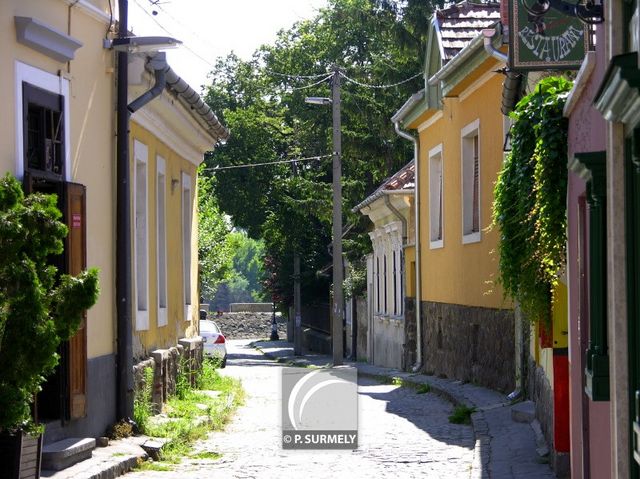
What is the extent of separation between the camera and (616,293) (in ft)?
20.5

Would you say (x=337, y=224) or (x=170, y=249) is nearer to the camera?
(x=170, y=249)

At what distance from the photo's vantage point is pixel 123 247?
13.0 meters

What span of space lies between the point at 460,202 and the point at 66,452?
11.1 m

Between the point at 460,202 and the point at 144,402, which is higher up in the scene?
the point at 460,202

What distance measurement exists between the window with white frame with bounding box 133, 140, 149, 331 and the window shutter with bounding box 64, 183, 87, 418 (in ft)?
12.1

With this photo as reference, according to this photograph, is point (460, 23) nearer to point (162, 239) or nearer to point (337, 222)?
point (162, 239)

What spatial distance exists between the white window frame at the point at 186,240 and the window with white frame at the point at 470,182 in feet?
14.3

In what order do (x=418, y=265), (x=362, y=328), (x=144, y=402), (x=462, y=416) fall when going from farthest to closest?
(x=362, y=328)
(x=418, y=265)
(x=462, y=416)
(x=144, y=402)

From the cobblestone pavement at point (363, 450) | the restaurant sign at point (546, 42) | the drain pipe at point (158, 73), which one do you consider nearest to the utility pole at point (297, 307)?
the cobblestone pavement at point (363, 450)

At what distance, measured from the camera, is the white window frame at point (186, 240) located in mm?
19688

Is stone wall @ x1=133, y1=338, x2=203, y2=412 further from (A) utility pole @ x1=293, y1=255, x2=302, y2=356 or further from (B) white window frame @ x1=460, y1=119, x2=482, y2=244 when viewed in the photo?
(A) utility pole @ x1=293, y1=255, x2=302, y2=356

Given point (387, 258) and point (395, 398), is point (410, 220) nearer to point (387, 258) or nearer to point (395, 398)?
point (387, 258)

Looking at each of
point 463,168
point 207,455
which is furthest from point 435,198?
point 207,455

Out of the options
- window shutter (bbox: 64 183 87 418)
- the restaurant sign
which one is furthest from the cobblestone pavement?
the restaurant sign
